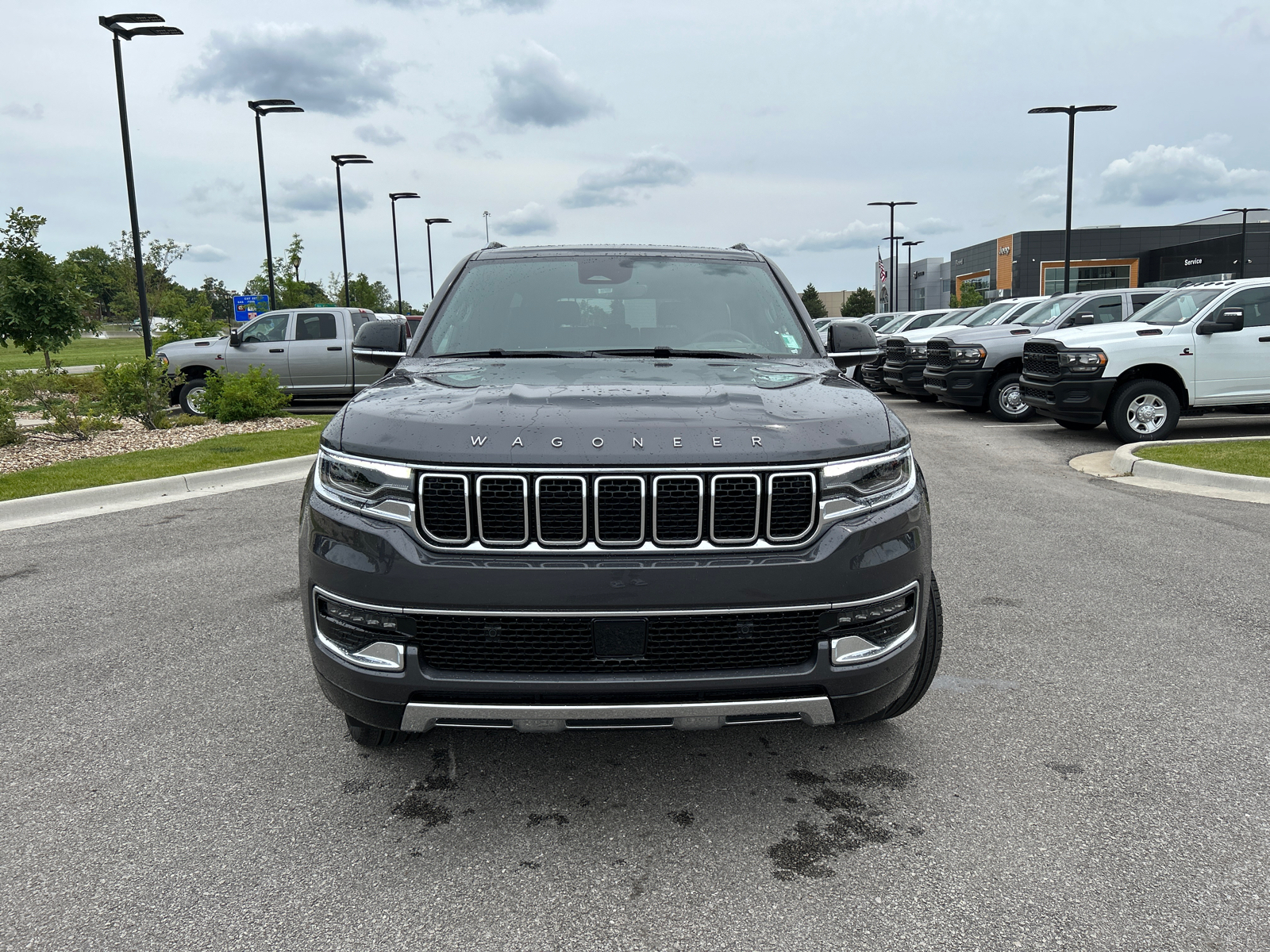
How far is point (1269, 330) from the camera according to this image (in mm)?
11883

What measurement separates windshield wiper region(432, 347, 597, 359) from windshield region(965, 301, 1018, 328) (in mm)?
15475

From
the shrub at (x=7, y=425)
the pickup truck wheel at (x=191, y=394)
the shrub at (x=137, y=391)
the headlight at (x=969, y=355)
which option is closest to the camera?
the shrub at (x=7, y=425)

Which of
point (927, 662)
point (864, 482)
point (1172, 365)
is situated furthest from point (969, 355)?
point (864, 482)

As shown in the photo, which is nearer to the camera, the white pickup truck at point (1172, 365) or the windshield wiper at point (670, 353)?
the windshield wiper at point (670, 353)

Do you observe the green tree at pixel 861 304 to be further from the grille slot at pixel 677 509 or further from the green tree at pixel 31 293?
the grille slot at pixel 677 509

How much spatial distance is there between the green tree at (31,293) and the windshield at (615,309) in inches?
748

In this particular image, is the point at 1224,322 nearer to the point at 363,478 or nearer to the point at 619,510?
the point at 619,510

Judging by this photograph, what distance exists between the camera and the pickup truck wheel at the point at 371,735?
3365 mm

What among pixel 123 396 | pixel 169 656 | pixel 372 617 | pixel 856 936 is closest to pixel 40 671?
pixel 169 656

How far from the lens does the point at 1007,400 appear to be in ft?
51.0

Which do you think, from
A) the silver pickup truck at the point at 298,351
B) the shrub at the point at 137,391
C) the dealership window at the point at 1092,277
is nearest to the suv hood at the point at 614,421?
the shrub at the point at 137,391

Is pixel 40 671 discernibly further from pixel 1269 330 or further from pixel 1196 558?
pixel 1269 330

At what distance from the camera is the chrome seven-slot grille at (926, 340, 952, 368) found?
1598 centimetres

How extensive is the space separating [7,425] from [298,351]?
21.4ft
